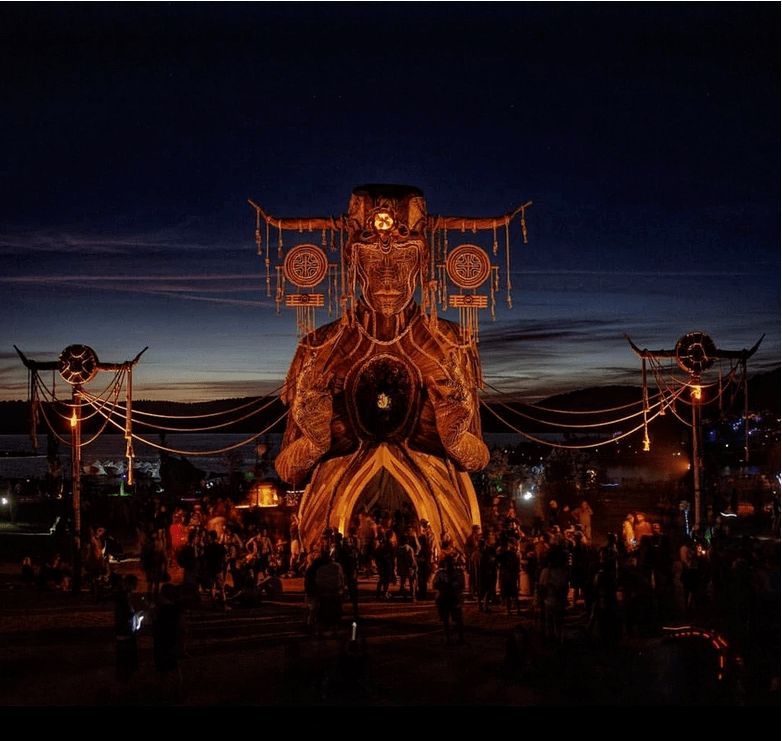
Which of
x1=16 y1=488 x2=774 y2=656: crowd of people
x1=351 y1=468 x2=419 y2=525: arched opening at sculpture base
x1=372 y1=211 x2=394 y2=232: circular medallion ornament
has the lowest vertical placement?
x1=16 y1=488 x2=774 y2=656: crowd of people

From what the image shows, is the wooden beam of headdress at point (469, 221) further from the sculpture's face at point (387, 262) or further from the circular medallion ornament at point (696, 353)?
the circular medallion ornament at point (696, 353)

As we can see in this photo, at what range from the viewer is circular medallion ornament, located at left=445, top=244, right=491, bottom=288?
17672mm

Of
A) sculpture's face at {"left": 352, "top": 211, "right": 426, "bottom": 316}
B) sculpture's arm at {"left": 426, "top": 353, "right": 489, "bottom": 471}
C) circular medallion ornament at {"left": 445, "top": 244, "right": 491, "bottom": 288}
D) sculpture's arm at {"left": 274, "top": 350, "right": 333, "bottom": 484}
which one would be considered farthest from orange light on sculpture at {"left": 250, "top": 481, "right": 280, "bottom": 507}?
circular medallion ornament at {"left": 445, "top": 244, "right": 491, "bottom": 288}

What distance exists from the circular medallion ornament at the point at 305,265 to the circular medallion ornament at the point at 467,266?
2204 millimetres

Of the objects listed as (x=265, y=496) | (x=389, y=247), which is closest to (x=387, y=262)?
(x=389, y=247)

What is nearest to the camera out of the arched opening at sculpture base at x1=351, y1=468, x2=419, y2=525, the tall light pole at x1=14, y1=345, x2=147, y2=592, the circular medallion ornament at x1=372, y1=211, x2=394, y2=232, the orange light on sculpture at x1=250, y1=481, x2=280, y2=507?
the tall light pole at x1=14, y1=345, x2=147, y2=592

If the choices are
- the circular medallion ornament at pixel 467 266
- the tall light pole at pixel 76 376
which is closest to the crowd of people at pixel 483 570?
the tall light pole at pixel 76 376

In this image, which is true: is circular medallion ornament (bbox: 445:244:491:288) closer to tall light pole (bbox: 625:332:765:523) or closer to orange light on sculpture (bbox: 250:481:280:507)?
tall light pole (bbox: 625:332:765:523)

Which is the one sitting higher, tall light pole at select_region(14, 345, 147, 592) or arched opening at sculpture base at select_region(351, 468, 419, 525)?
tall light pole at select_region(14, 345, 147, 592)

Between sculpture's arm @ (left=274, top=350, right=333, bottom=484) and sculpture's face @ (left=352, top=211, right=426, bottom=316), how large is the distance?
164 cm

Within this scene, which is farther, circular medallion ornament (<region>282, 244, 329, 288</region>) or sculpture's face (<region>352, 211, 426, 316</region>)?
circular medallion ornament (<region>282, 244, 329, 288</region>)

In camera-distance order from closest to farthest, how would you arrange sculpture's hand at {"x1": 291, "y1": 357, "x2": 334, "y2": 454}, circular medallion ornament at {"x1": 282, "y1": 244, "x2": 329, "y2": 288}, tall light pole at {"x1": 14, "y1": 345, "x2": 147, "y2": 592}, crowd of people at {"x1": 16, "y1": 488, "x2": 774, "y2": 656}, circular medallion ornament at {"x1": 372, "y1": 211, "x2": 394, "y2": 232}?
crowd of people at {"x1": 16, "y1": 488, "x2": 774, "y2": 656}, tall light pole at {"x1": 14, "y1": 345, "x2": 147, "y2": 592}, circular medallion ornament at {"x1": 372, "y1": 211, "x2": 394, "y2": 232}, circular medallion ornament at {"x1": 282, "y1": 244, "x2": 329, "y2": 288}, sculpture's hand at {"x1": 291, "y1": 357, "x2": 334, "y2": 454}

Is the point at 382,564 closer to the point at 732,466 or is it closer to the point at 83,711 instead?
the point at 83,711

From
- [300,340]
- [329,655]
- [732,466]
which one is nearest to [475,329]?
[300,340]
